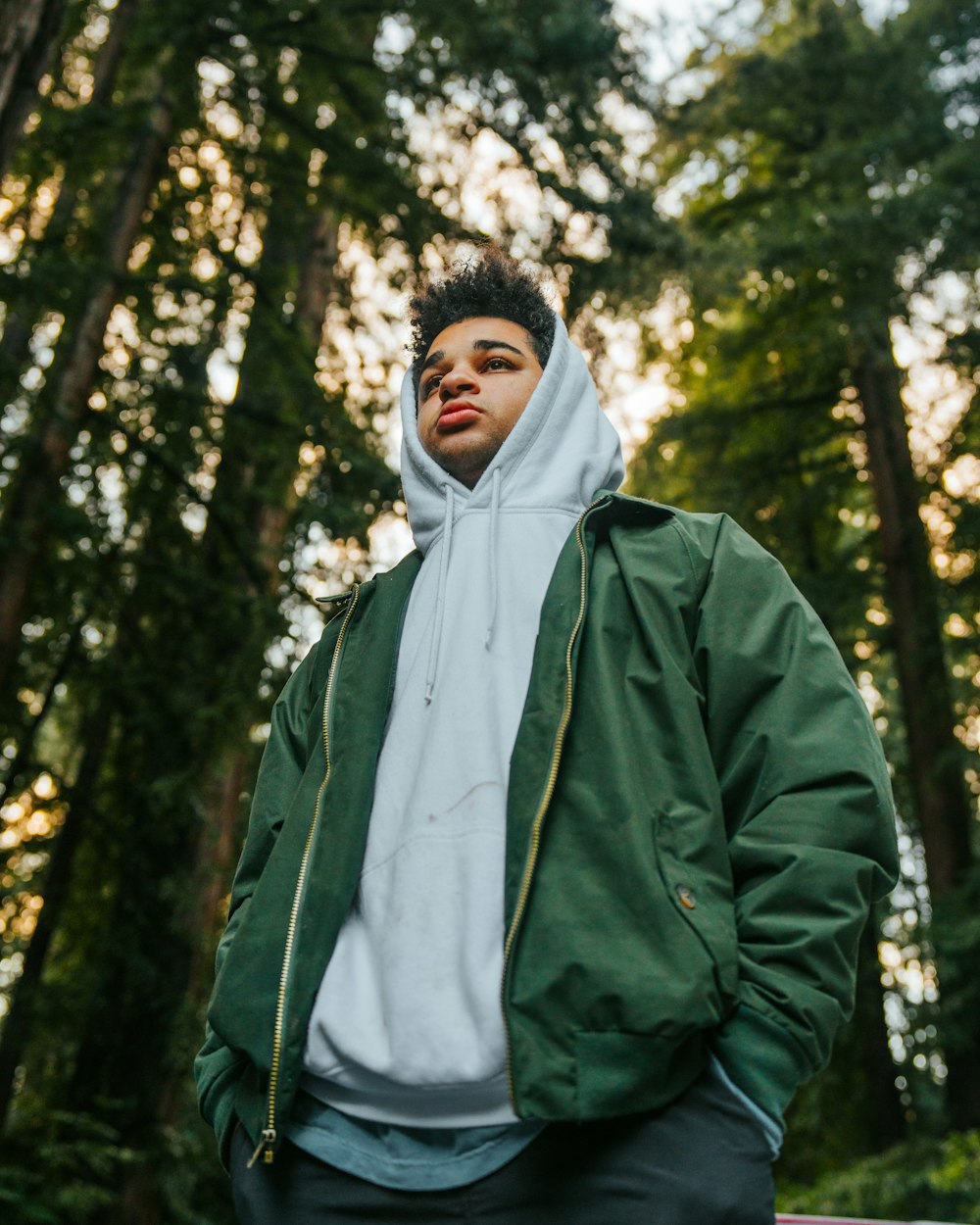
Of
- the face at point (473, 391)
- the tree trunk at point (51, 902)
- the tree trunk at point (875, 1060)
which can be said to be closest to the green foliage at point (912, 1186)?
the tree trunk at point (875, 1060)

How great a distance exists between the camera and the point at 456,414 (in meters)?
2.70

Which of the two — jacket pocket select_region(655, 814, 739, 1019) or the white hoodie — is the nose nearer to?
the white hoodie

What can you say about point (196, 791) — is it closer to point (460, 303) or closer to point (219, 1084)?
point (460, 303)

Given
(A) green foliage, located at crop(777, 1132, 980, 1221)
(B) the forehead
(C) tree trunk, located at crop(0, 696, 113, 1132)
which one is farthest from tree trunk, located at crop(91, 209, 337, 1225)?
(A) green foliage, located at crop(777, 1132, 980, 1221)

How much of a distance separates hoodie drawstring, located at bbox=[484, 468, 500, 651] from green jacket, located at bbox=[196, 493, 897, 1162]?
163mm

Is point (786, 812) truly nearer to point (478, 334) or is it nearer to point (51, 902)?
point (478, 334)

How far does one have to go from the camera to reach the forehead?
111 inches

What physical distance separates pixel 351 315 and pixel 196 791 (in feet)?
14.7

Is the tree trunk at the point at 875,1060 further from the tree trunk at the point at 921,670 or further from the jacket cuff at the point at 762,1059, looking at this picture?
the jacket cuff at the point at 762,1059

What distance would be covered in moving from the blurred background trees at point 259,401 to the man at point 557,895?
11.4ft

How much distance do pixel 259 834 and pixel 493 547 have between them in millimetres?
732

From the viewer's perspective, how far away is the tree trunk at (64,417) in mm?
6711

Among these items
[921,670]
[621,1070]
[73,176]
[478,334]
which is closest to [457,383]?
[478,334]

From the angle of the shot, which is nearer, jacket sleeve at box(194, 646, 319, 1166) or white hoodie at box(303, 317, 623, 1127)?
white hoodie at box(303, 317, 623, 1127)
